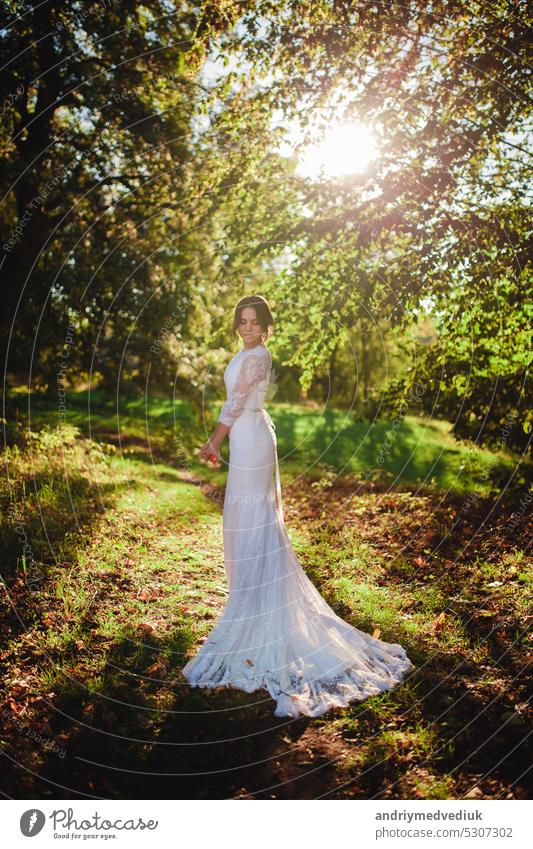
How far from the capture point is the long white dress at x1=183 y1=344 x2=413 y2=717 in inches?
206

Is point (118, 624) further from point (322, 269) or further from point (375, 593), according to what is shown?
point (322, 269)

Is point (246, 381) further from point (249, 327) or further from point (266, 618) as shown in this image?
point (266, 618)

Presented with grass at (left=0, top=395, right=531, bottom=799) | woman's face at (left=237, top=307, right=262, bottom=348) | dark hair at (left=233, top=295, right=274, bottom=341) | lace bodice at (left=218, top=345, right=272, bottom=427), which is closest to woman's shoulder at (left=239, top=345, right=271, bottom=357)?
lace bodice at (left=218, top=345, right=272, bottom=427)

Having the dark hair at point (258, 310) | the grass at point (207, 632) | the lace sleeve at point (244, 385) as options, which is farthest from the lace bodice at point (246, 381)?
the grass at point (207, 632)

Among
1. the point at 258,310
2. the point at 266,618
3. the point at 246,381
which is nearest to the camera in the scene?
the point at 266,618

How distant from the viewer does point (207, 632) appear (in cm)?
645

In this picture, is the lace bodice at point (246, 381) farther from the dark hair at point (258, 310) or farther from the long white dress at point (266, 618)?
the dark hair at point (258, 310)

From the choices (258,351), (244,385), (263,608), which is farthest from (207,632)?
(258,351)

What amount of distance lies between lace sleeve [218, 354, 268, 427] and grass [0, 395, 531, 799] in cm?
241

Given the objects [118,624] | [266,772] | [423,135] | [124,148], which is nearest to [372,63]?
[423,135]

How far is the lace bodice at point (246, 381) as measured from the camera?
583cm

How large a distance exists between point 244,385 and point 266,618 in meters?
2.22

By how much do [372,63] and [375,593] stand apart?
24.4 ft

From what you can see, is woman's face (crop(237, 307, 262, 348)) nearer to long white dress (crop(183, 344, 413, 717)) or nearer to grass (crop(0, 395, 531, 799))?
long white dress (crop(183, 344, 413, 717))
